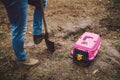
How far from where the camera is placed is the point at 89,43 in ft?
11.5

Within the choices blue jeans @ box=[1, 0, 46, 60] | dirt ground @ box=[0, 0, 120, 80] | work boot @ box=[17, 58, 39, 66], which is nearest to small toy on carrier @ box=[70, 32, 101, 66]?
dirt ground @ box=[0, 0, 120, 80]

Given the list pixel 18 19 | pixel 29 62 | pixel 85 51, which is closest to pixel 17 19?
pixel 18 19

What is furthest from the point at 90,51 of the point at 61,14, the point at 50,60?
the point at 61,14

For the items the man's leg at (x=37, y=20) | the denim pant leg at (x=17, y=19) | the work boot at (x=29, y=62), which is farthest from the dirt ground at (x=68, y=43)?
the denim pant leg at (x=17, y=19)

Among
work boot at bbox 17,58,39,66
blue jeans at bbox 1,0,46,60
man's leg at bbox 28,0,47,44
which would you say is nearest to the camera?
blue jeans at bbox 1,0,46,60

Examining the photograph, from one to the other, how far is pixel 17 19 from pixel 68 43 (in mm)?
1325

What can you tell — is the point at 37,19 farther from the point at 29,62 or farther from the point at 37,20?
the point at 29,62

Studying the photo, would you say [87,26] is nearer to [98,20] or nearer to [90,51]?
[98,20]

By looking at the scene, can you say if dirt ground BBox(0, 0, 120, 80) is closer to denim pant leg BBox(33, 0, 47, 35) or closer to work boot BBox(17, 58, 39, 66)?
work boot BBox(17, 58, 39, 66)

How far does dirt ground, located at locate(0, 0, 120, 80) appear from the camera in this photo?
11.4ft

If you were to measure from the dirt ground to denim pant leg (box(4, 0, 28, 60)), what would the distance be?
0.46 m

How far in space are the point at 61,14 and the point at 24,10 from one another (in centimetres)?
206

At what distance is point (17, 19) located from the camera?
2.99 meters

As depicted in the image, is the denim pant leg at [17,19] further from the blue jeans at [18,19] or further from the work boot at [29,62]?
the work boot at [29,62]
